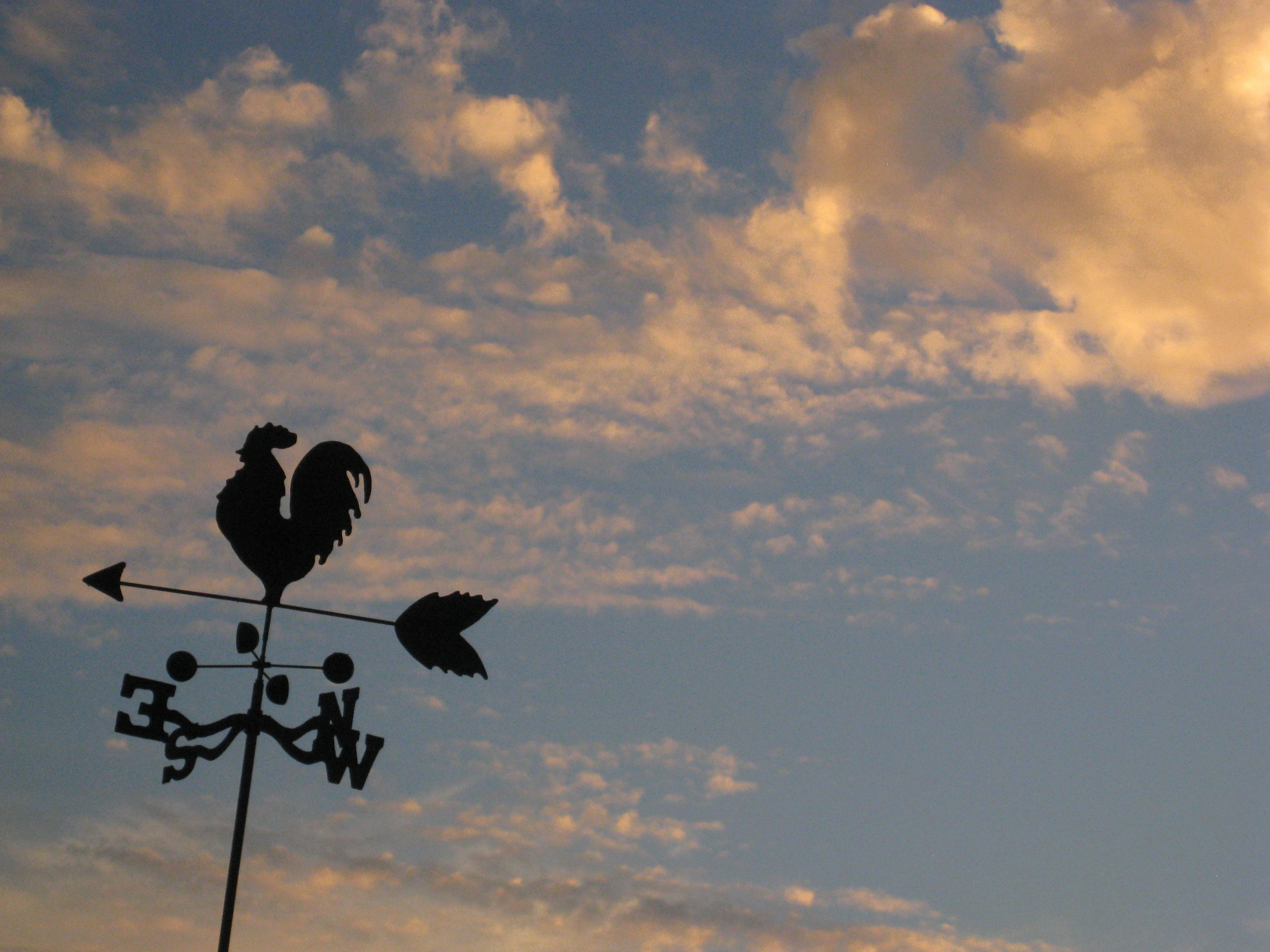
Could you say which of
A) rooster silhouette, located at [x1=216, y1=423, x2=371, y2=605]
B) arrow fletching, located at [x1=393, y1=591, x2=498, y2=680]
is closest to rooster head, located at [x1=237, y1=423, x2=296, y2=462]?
rooster silhouette, located at [x1=216, y1=423, x2=371, y2=605]

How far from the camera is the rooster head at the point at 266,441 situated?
5695 millimetres

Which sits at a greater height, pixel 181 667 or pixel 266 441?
pixel 266 441

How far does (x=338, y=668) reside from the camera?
5.58 m

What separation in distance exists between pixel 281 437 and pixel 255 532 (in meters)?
0.54

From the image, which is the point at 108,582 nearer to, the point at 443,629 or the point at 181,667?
the point at 181,667

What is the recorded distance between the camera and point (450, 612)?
5.82 metres

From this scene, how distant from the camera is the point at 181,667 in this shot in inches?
215

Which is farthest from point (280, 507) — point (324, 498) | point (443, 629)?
point (443, 629)

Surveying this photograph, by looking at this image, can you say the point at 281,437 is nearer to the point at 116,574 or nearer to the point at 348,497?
the point at 348,497

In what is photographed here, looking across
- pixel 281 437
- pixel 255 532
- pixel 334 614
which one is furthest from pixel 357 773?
pixel 281 437

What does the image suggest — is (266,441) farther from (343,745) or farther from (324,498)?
(343,745)

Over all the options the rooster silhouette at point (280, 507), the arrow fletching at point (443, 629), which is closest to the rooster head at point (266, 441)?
the rooster silhouette at point (280, 507)

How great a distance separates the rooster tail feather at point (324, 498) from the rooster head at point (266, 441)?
13 centimetres

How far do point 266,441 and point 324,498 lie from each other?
353mm
